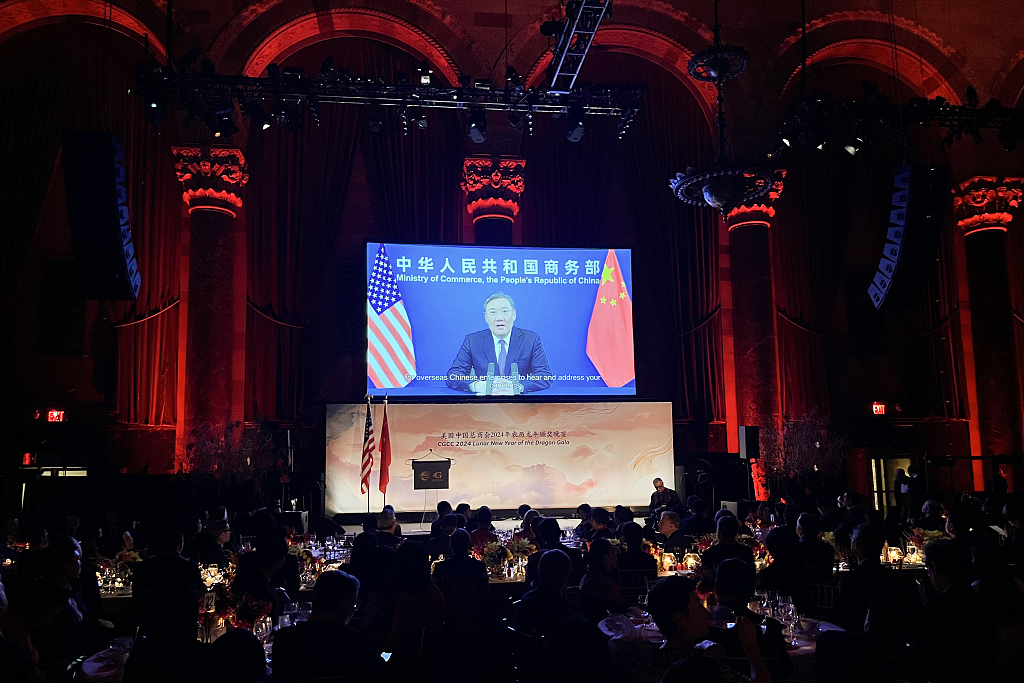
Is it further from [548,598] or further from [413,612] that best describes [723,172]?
[413,612]

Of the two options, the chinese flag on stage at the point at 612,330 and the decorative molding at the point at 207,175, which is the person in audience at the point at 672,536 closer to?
the chinese flag on stage at the point at 612,330

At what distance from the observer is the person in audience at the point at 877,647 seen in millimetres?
3064

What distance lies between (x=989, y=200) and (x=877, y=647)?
1282cm

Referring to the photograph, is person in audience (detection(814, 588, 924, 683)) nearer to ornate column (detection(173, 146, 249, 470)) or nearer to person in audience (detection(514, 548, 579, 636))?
person in audience (detection(514, 548, 579, 636))

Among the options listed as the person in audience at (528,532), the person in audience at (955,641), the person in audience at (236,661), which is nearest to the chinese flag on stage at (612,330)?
the person in audience at (528,532)

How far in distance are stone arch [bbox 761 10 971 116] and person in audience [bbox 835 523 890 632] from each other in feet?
34.4

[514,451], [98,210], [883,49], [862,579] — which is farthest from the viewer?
[883,49]

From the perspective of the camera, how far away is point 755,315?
12.8 meters

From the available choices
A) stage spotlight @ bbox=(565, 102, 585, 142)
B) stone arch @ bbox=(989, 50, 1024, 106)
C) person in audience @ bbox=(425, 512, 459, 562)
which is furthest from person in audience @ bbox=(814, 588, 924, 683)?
stone arch @ bbox=(989, 50, 1024, 106)

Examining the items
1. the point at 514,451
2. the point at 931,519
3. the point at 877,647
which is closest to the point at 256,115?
the point at 514,451

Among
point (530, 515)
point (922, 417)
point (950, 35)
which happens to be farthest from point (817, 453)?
point (950, 35)

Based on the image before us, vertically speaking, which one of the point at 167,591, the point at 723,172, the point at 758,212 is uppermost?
the point at 758,212

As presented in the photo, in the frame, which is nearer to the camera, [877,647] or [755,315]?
[877,647]

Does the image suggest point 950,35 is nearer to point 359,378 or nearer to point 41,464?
point 359,378
